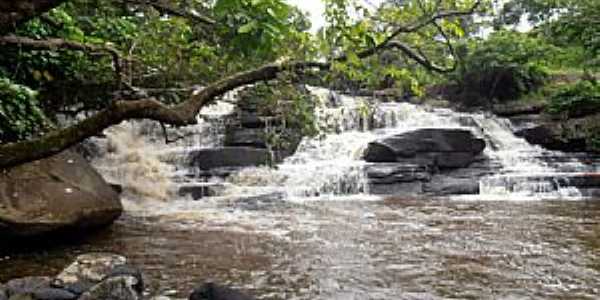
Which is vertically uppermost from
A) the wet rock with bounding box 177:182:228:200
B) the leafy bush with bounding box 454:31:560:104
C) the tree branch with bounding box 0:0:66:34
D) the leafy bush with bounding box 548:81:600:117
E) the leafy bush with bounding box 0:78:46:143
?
the leafy bush with bounding box 454:31:560:104

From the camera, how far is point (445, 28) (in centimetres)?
370

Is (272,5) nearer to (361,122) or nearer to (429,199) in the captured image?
(429,199)

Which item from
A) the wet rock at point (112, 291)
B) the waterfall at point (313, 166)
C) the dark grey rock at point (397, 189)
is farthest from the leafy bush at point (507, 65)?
the wet rock at point (112, 291)

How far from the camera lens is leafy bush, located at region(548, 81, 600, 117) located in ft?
56.9

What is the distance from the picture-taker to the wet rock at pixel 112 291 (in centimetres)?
464

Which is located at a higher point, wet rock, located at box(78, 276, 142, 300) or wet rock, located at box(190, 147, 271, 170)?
wet rock, located at box(190, 147, 271, 170)

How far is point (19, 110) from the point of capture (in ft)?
15.2

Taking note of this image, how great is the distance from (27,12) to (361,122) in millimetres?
16556

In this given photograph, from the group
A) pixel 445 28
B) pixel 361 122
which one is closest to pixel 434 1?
pixel 445 28

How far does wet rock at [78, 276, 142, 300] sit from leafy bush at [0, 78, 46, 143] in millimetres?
1503

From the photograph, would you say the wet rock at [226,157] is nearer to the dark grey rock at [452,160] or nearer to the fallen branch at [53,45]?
the dark grey rock at [452,160]

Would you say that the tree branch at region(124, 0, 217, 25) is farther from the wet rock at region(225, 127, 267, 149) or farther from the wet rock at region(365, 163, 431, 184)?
the wet rock at region(225, 127, 267, 149)

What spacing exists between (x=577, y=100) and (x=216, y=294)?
16036mm

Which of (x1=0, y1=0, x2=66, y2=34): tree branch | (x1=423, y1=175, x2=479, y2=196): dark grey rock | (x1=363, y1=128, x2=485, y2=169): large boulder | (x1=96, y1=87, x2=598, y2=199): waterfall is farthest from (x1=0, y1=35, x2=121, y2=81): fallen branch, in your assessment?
(x1=363, y1=128, x2=485, y2=169): large boulder
